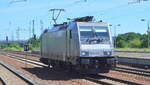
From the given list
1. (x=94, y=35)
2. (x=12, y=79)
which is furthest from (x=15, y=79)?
(x=94, y=35)

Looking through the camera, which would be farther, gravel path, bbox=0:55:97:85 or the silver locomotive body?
the silver locomotive body

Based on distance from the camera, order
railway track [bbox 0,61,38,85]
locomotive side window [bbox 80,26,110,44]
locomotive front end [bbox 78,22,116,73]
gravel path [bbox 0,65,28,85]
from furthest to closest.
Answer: locomotive side window [bbox 80,26,110,44] < locomotive front end [bbox 78,22,116,73] < gravel path [bbox 0,65,28,85] < railway track [bbox 0,61,38,85]

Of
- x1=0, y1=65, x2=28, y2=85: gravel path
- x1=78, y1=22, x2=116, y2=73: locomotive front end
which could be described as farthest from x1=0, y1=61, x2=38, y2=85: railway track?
x1=78, y1=22, x2=116, y2=73: locomotive front end

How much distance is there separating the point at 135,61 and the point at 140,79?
1188 cm

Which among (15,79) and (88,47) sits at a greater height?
(88,47)

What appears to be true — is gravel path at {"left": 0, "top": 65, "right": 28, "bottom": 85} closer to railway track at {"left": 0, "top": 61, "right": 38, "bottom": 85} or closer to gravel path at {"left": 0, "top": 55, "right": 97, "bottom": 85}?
railway track at {"left": 0, "top": 61, "right": 38, "bottom": 85}

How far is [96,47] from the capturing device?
23.0 meters

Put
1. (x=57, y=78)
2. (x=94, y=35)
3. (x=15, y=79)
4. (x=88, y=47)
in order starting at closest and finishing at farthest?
(x=88, y=47) < (x=94, y=35) < (x=15, y=79) < (x=57, y=78)

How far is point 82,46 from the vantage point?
22.7m

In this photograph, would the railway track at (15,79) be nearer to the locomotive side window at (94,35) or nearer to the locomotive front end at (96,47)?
the locomotive front end at (96,47)

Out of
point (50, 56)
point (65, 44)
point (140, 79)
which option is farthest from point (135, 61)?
point (140, 79)

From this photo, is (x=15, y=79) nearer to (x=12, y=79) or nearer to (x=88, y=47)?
(x=12, y=79)

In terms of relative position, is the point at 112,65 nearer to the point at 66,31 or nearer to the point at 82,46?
→ the point at 82,46

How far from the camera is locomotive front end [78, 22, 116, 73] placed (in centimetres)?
2255
